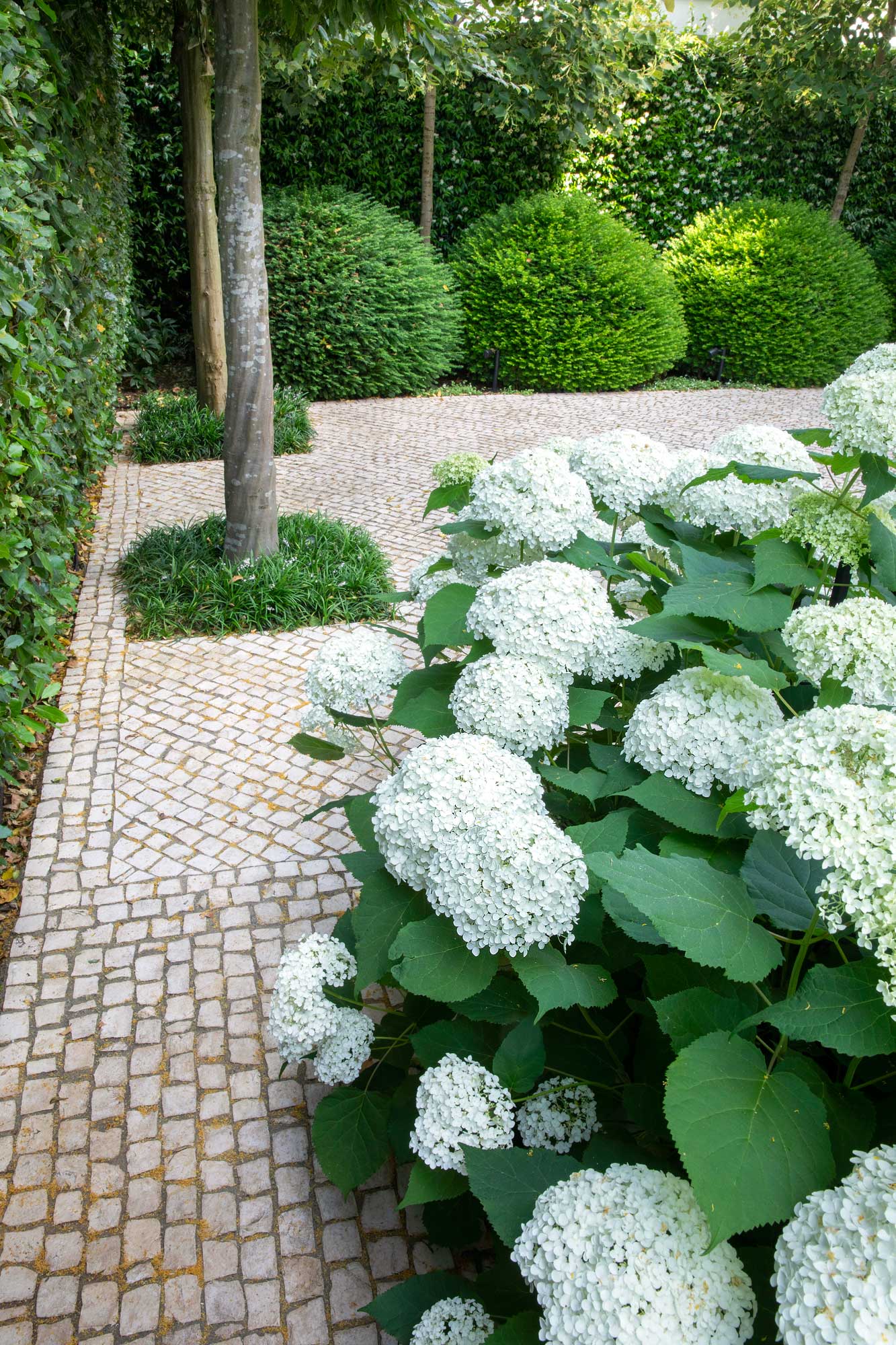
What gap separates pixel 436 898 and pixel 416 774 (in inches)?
9.1

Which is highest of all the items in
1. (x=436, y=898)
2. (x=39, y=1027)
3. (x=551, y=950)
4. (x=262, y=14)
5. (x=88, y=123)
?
(x=262, y=14)

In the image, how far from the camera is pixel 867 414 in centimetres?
179

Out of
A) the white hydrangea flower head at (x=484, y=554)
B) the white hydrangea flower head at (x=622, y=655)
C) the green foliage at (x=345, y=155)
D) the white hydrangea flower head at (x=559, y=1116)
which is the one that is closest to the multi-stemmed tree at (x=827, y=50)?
the green foliage at (x=345, y=155)

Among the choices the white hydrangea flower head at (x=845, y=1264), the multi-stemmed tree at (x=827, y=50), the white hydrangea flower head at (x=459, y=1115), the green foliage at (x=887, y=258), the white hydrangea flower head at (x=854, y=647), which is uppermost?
the multi-stemmed tree at (x=827, y=50)

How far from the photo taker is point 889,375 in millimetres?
1831

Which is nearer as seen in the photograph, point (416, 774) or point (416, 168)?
point (416, 774)

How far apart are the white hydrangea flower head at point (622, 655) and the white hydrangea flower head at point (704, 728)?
10.9 inches

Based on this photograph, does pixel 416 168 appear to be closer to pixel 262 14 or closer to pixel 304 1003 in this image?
pixel 262 14

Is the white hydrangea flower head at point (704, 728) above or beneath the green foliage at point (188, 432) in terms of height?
above

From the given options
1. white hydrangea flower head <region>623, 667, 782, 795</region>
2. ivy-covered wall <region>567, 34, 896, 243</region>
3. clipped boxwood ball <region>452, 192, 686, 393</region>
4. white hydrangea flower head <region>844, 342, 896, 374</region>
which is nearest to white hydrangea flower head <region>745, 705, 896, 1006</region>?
white hydrangea flower head <region>623, 667, 782, 795</region>

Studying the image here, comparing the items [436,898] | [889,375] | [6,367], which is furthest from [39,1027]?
[889,375]

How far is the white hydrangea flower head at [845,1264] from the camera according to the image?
2.97 feet

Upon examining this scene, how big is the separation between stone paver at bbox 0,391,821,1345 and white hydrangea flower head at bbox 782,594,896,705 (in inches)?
64.8

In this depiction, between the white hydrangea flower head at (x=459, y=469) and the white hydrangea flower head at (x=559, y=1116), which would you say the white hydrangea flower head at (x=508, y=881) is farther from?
the white hydrangea flower head at (x=459, y=469)
